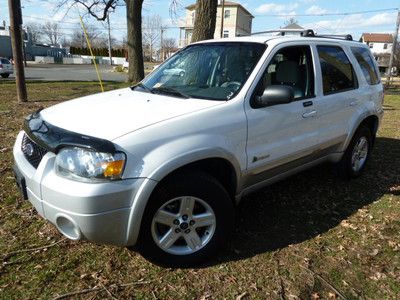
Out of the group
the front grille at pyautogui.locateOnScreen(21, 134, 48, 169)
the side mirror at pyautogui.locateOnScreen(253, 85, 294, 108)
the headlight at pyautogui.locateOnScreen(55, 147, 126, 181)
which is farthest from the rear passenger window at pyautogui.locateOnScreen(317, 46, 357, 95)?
the front grille at pyautogui.locateOnScreen(21, 134, 48, 169)

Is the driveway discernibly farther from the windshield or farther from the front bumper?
the front bumper

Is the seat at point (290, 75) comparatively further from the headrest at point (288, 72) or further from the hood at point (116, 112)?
the hood at point (116, 112)

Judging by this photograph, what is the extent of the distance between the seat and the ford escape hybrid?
0.04 feet

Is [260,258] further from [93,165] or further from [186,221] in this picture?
[93,165]

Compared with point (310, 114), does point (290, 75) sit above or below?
above

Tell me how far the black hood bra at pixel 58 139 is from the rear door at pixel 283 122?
131 cm

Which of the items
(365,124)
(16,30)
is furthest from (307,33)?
(16,30)

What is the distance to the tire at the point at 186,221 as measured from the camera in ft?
9.31

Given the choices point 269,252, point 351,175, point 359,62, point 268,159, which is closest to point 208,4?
point 359,62

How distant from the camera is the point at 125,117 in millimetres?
2930

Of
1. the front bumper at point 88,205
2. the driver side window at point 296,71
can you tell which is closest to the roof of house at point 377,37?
the driver side window at point 296,71

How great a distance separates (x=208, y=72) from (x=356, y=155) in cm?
261

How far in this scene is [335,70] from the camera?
176 inches

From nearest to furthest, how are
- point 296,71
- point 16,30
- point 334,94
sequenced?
1. point 296,71
2. point 334,94
3. point 16,30
